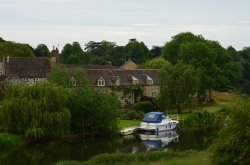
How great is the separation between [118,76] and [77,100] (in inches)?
912

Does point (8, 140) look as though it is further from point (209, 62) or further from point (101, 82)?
point (209, 62)

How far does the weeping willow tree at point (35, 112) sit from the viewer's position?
159 feet

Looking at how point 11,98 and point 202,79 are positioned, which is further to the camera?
point 202,79

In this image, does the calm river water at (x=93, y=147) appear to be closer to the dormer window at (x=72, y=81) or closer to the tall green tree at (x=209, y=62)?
the dormer window at (x=72, y=81)

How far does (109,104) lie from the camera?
2131 inches

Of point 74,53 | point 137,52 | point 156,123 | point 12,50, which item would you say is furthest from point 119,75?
point 74,53

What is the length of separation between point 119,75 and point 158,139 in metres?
24.1

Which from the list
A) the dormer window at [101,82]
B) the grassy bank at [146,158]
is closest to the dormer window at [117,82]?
the dormer window at [101,82]

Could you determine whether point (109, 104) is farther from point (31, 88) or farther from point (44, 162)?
point (44, 162)

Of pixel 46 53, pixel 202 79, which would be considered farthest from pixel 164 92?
pixel 46 53

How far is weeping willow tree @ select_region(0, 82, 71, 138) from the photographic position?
4834 centimetres

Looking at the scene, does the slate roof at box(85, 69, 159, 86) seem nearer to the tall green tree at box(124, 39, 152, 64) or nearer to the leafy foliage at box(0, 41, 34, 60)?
the leafy foliage at box(0, 41, 34, 60)

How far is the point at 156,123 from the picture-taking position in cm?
5709

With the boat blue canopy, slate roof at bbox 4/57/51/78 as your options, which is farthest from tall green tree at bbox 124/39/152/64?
the boat blue canopy
